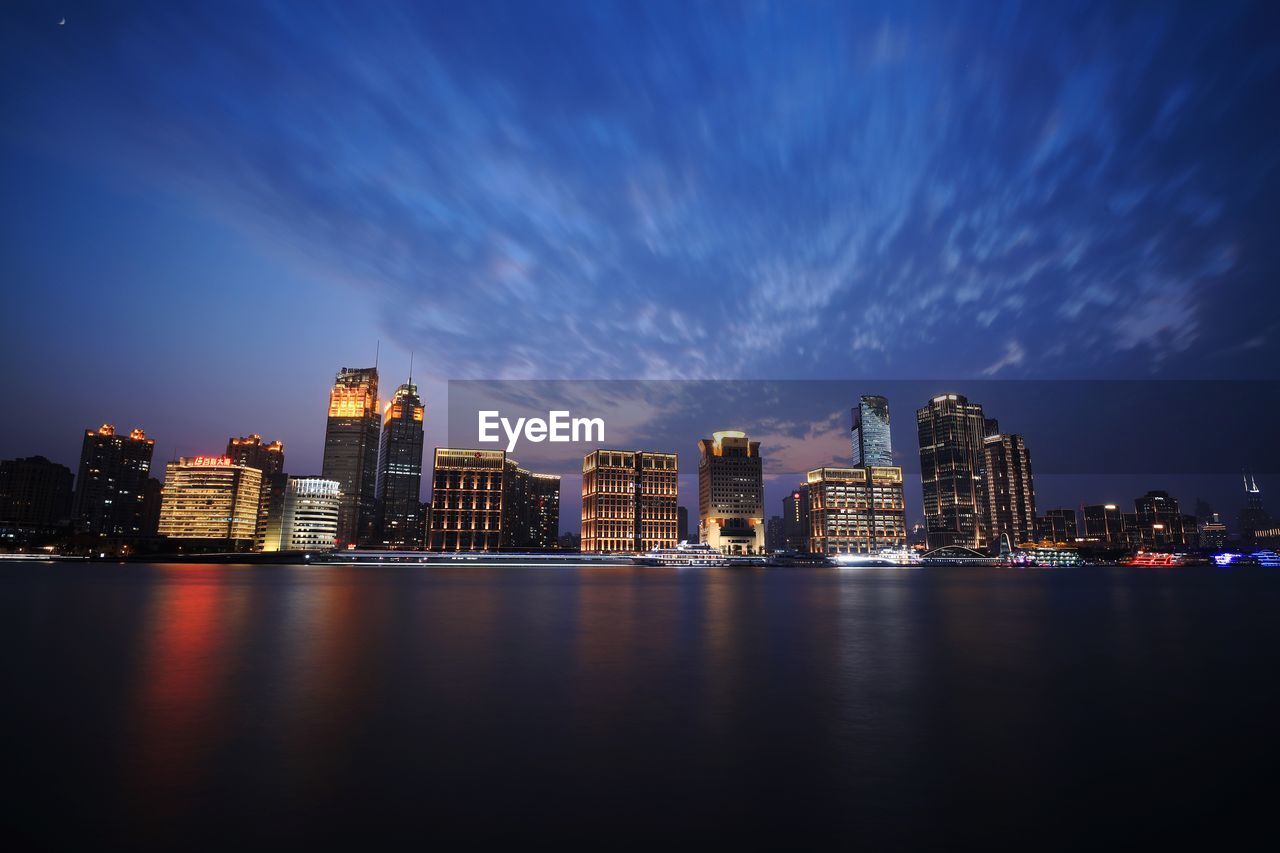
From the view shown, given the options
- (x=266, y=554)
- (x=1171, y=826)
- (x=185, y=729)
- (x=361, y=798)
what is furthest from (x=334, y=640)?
(x=266, y=554)

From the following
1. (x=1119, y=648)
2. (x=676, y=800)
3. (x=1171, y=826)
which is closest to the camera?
(x=1171, y=826)

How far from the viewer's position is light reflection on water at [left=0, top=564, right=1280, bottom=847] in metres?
9.58

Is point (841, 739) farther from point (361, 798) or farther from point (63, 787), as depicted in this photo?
point (63, 787)

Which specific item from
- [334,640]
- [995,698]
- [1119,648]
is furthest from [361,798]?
[1119,648]

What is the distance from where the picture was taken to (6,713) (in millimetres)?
15227

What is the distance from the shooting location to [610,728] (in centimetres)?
1418

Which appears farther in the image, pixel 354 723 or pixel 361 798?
pixel 354 723

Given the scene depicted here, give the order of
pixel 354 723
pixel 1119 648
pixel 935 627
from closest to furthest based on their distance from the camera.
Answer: pixel 354 723
pixel 1119 648
pixel 935 627

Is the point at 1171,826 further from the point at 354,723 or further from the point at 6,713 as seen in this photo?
the point at 6,713

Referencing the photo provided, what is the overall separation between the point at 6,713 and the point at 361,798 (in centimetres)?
1241

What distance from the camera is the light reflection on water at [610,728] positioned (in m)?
9.58

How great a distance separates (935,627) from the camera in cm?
3544

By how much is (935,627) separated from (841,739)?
25.9 metres

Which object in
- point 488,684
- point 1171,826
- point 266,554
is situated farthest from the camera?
point 266,554
